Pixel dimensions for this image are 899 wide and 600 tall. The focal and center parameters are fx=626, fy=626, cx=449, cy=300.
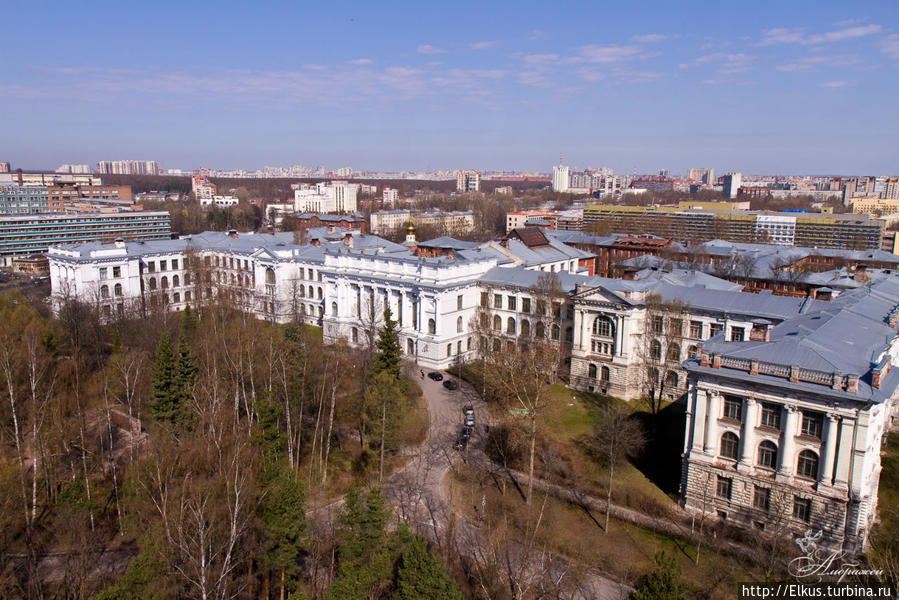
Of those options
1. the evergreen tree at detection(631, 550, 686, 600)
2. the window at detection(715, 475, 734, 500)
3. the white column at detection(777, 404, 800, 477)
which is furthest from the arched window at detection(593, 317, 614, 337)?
the evergreen tree at detection(631, 550, 686, 600)

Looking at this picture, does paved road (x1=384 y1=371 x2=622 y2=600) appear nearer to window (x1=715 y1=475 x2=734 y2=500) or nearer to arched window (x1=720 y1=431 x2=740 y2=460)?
window (x1=715 y1=475 x2=734 y2=500)

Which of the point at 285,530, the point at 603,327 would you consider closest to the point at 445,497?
the point at 285,530

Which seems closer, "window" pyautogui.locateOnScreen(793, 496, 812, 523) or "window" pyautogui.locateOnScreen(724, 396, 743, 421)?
"window" pyautogui.locateOnScreen(793, 496, 812, 523)

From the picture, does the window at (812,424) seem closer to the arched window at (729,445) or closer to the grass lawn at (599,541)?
the arched window at (729,445)

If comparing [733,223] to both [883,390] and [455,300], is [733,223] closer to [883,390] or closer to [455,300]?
[455,300]

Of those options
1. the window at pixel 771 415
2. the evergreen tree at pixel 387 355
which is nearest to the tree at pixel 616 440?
the window at pixel 771 415

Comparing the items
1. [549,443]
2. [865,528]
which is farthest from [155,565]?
[865,528]
